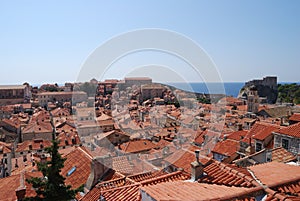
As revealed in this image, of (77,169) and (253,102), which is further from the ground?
(253,102)

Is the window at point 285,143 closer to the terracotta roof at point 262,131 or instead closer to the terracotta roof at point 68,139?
the terracotta roof at point 262,131

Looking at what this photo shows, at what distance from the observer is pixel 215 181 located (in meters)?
5.65

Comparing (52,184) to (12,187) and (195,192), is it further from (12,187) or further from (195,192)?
(12,187)

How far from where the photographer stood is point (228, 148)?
1848 cm

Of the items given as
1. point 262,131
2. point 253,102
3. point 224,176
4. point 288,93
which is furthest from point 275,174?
point 288,93

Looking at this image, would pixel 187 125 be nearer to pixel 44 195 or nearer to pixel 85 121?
pixel 85 121

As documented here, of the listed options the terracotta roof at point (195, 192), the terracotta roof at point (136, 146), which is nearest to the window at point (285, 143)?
the terracotta roof at point (195, 192)

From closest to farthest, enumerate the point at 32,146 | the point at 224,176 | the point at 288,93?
the point at 224,176 → the point at 32,146 → the point at 288,93

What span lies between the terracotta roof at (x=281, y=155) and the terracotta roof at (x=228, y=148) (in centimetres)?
437

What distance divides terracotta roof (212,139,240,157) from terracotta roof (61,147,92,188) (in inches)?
363

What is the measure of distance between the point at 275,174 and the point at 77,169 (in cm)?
1042

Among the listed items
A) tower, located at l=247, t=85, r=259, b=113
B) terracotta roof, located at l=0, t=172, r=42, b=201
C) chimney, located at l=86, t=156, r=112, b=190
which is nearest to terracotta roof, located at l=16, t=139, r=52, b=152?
terracotta roof, located at l=0, t=172, r=42, b=201

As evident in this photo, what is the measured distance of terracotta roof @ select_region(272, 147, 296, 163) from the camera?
484 inches

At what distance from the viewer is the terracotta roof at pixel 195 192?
Answer: 14.1 ft
